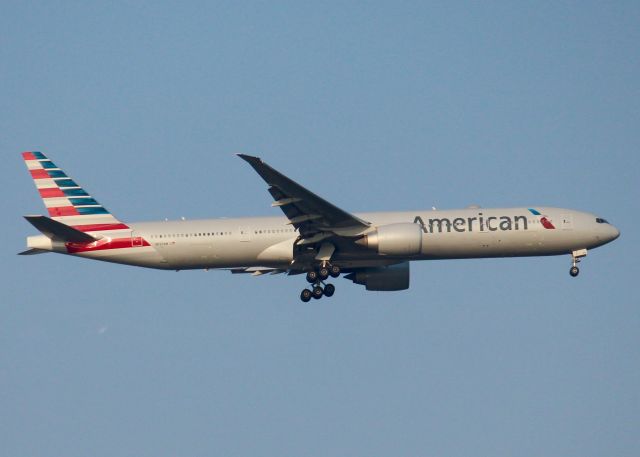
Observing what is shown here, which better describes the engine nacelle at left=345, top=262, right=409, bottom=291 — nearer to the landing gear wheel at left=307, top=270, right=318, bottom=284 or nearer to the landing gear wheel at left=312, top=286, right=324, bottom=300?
the landing gear wheel at left=312, top=286, right=324, bottom=300

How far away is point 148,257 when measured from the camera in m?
53.5

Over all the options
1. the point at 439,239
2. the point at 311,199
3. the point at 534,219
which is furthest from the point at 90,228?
the point at 534,219

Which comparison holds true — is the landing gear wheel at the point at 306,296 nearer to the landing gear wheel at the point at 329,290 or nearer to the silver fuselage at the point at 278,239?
the landing gear wheel at the point at 329,290

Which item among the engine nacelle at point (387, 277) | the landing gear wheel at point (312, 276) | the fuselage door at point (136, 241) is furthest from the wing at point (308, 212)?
the fuselage door at point (136, 241)

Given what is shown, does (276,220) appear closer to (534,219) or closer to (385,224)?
(385,224)

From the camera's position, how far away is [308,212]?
51.8 meters

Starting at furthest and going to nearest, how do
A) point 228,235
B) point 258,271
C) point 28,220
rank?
point 258,271 < point 228,235 < point 28,220

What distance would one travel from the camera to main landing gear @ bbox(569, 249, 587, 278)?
5581 centimetres

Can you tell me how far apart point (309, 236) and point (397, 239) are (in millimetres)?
4454

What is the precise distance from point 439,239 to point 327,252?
5.49 m

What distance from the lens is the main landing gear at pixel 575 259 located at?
55.8m

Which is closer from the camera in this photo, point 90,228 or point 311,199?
point 311,199

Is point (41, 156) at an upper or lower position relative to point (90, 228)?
upper

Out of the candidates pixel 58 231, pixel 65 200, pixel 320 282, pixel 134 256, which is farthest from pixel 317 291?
pixel 65 200
